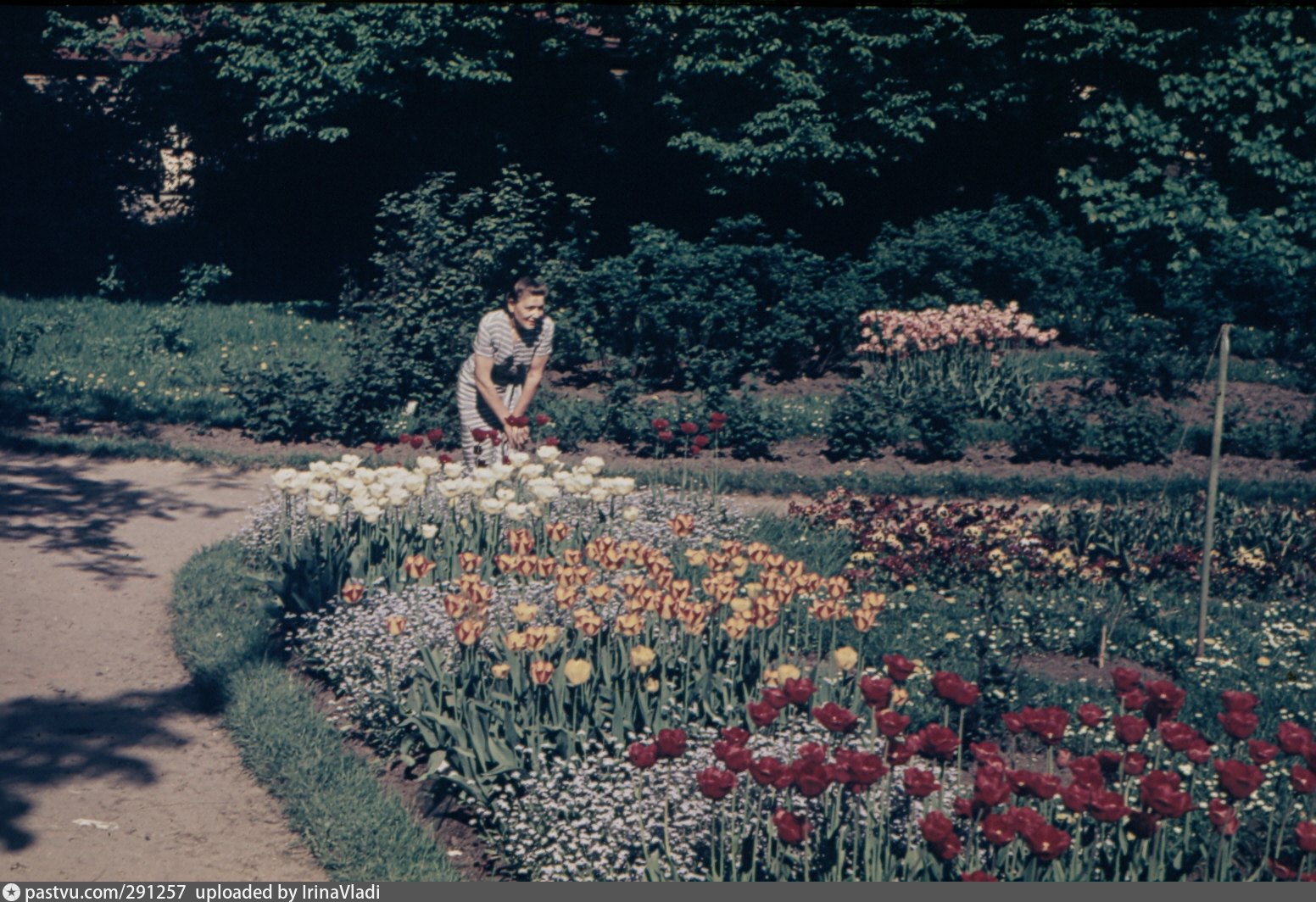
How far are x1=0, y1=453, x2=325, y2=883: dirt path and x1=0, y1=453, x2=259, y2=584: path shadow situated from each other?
0.05ft

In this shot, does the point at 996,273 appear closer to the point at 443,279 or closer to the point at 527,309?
the point at 443,279

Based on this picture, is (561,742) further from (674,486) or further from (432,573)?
(674,486)

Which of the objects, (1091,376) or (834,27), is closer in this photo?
(1091,376)

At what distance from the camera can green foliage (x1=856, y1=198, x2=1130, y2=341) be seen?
13.7 meters

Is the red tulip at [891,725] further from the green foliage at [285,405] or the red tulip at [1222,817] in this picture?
the green foliage at [285,405]

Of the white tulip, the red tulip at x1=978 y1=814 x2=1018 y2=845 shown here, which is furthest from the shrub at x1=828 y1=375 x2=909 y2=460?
the red tulip at x1=978 y1=814 x2=1018 y2=845

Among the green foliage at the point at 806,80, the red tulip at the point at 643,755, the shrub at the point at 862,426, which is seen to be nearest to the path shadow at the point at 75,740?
the red tulip at the point at 643,755

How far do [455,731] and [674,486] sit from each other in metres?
4.15

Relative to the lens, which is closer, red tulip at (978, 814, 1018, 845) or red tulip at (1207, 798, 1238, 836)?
red tulip at (978, 814, 1018, 845)

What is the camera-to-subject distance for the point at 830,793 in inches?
133

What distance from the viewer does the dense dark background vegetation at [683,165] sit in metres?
12.2

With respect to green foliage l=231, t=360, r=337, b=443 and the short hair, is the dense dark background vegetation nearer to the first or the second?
green foliage l=231, t=360, r=337, b=443

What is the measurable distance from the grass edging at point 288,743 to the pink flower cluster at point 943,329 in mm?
6616

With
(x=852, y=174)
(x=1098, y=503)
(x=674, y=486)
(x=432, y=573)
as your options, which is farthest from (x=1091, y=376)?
(x=432, y=573)
